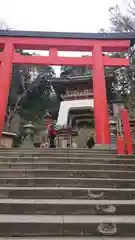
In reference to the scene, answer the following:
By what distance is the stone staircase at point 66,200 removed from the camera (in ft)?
7.61

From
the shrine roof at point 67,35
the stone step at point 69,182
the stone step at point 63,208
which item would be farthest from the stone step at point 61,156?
the shrine roof at point 67,35

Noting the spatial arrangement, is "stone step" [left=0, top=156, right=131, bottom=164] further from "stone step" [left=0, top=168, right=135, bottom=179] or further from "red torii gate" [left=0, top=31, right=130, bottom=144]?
"red torii gate" [left=0, top=31, right=130, bottom=144]

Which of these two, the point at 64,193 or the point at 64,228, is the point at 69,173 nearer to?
the point at 64,193

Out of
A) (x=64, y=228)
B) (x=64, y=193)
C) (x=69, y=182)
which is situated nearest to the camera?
(x=64, y=228)

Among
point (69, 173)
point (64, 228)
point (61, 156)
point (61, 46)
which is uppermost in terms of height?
point (61, 46)

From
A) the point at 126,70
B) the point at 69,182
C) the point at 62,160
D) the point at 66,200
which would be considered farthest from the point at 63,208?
the point at 126,70

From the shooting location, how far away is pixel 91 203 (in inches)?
109

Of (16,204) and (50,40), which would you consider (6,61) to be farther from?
(16,204)

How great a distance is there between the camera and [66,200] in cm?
300

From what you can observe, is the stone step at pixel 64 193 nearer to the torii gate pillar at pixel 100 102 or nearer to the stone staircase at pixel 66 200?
the stone staircase at pixel 66 200

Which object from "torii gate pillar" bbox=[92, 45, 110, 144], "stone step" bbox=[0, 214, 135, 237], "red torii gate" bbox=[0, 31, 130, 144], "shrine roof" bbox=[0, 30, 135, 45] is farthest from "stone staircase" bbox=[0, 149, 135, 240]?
"shrine roof" bbox=[0, 30, 135, 45]

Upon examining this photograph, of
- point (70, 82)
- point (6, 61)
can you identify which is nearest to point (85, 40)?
point (6, 61)

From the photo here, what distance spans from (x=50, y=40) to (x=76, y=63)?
4.22ft

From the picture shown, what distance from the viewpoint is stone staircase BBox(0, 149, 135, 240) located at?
2.32 metres
